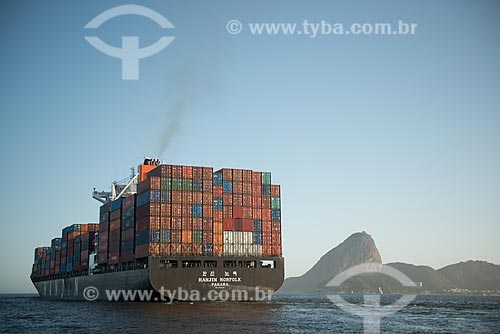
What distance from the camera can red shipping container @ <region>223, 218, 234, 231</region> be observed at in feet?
218

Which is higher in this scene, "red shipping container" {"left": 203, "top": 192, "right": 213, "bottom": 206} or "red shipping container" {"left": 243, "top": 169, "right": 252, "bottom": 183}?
"red shipping container" {"left": 243, "top": 169, "right": 252, "bottom": 183}

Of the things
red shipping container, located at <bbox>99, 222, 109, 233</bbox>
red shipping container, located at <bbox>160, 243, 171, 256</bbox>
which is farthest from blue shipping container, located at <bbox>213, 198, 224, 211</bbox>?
red shipping container, located at <bbox>99, 222, 109, 233</bbox>

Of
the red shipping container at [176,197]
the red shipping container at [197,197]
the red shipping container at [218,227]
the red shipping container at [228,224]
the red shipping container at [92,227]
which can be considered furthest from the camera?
the red shipping container at [92,227]

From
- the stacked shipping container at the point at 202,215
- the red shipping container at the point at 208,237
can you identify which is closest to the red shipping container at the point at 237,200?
→ the stacked shipping container at the point at 202,215

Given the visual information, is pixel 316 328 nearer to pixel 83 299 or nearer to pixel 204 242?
pixel 204 242

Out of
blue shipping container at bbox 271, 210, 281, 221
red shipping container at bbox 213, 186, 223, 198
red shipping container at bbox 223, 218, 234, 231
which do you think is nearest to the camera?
red shipping container at bbox 223, 218, 234, 231

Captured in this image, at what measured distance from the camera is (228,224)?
6669 cm

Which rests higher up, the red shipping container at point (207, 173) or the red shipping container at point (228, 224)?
the red shipping container at point (207, 173)

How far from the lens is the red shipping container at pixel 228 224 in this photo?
218ft

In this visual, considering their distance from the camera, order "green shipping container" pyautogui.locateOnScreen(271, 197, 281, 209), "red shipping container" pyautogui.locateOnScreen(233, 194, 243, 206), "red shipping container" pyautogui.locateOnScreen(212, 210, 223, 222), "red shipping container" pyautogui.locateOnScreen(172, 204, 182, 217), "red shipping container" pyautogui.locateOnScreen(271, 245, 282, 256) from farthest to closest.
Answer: "green shipping container" pyautogui.locateOnScreen(271, 197, 281, 209)
"red shipping container" pyautogui.locateOnScreen(233, 194, 243, 206)
"red shipping container" pyautogui.locateOnScreen(271, 245, 282, 256)
"red shipping container" pyautogui.locateOnScreen(212, 210, 223, 222)
"red shipping container" pyautogui.locateOnScreen(172, 204, 182, 217)

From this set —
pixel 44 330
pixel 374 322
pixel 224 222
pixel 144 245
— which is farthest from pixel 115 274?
pixel 374 322

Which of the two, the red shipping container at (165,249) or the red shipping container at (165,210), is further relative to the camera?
the red shipping container at (165,210)

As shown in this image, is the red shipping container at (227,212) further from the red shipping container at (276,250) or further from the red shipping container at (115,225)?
the red shipping container at (115,225)

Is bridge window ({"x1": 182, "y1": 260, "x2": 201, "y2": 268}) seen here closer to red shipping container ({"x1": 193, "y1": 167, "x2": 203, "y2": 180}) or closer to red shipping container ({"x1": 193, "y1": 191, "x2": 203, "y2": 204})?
red shipping container ({"x1": 193, "y1": 191, "x2": 203, "y2": 204})
